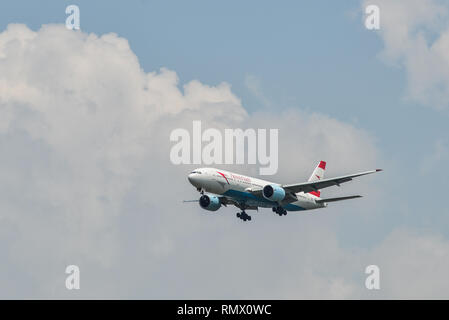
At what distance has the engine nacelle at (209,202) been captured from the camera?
134125 millimetres

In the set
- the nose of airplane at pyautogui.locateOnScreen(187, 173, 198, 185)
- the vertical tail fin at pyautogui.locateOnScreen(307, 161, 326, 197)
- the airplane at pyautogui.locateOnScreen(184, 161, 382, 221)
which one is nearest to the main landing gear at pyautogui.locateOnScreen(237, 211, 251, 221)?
the airplane at pyautogui.locateOnScreen(184, 161, 382, 221)

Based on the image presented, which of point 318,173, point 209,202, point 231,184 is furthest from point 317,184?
point 318,173

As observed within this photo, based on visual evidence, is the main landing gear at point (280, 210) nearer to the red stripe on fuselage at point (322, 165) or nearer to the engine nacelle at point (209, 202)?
the engine nacelle at point (209, 202)

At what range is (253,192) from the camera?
425 feet

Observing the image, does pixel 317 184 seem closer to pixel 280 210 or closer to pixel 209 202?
pixel 280 210

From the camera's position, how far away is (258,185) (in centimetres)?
13075

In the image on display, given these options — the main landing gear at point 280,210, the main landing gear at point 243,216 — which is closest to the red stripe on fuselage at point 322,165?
the main landing gear at point 280,210

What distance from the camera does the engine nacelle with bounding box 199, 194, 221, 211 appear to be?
13412 centimetres
